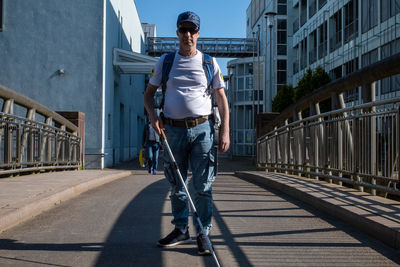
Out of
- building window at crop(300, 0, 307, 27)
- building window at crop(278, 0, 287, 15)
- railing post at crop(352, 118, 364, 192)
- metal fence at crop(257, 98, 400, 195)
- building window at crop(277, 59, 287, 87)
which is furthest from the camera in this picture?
building window at crop(277, 59, 287, 87)

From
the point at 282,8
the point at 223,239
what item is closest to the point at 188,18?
the point at 223,239

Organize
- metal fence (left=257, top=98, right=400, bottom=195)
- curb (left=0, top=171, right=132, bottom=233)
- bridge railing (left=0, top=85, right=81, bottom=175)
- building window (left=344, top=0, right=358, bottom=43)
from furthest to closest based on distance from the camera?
building window (left=344, top=0, right=358, bottom=43), bridge railing (left=0, top=85, right=81, bottom=175), metal fence (left=257, top=98, right=400, bottom=195), curb (left=0, top=171, right=132, bottom=233)

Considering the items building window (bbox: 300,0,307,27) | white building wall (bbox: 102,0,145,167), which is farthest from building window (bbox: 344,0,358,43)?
white building wall (bbox: 102,0,145,167)

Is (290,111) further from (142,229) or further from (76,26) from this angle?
(76,26)

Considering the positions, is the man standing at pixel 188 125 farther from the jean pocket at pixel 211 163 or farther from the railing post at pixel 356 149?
the railing post at pixel 356 149

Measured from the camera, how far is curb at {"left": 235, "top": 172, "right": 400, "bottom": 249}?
4131 mm

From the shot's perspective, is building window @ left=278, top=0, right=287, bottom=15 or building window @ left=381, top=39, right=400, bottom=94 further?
building window @ left=278, top=0, right=287, bottom=15

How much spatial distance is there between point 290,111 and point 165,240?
23.5 ft

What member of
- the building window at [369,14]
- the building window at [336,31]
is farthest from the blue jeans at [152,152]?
the building window at [336,31]

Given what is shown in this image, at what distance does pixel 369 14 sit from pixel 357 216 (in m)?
21.5

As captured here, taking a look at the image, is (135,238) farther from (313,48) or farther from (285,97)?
(313,48)

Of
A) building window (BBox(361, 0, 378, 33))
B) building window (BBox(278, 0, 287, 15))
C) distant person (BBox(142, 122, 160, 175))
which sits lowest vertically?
distant person (BBox(142, 122, 160, 175))

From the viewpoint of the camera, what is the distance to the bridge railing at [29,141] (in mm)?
8914

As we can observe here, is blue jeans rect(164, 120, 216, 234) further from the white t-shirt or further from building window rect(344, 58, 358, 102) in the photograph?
building window rect(344, 58, 358, 102)
